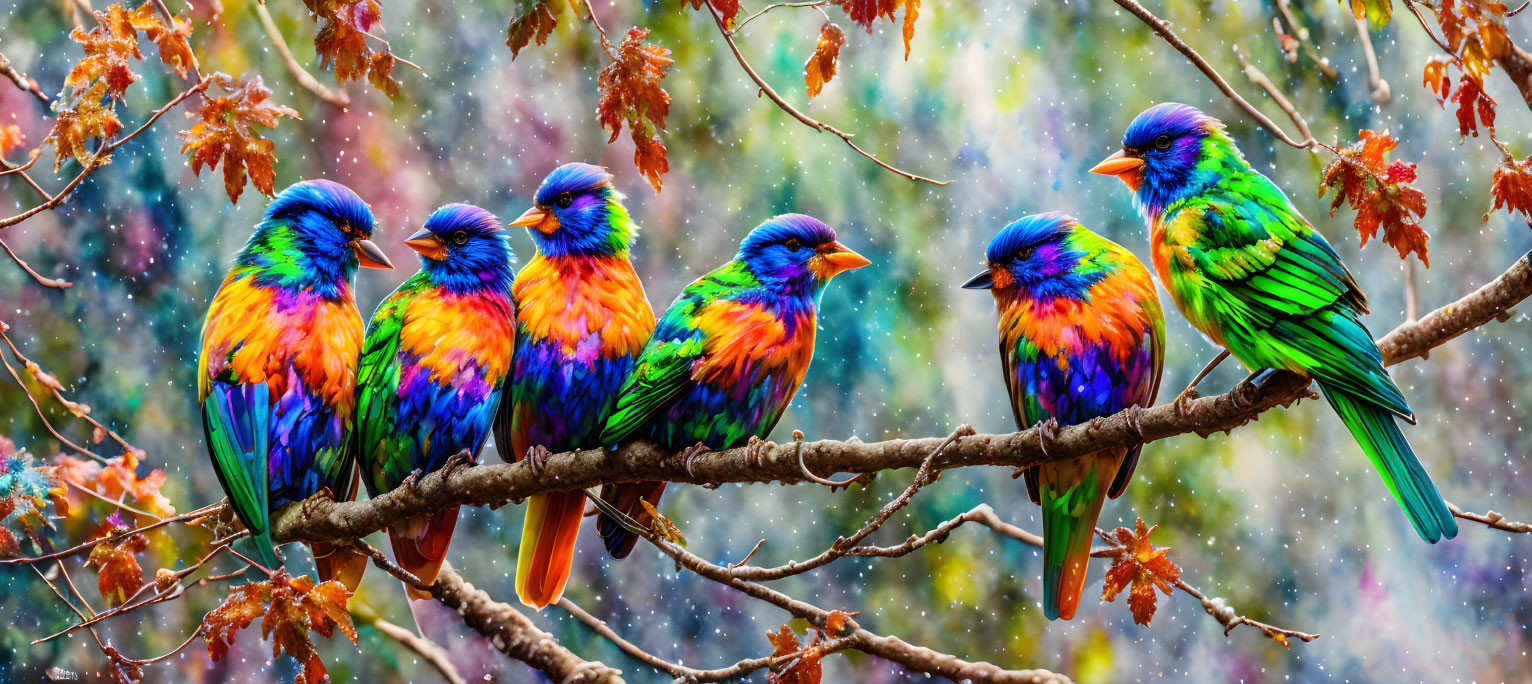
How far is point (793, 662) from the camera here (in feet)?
8.05

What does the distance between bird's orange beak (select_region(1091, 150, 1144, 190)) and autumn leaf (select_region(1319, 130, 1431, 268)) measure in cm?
34

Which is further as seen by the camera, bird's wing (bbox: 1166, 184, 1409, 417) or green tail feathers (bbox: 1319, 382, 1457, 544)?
bird's wing (bbox: 1166, 184, 1409, 417)

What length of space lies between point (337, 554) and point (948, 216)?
1908mm

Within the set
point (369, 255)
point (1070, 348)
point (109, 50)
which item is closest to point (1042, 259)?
point (1070, 348)

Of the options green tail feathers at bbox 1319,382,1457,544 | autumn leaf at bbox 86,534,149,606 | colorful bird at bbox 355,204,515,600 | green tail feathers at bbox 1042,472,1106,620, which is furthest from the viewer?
autumn leaf at bbox 86,534,149,606

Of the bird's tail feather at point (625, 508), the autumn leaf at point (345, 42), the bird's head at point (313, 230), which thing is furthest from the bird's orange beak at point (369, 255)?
the bird's tail feather at point (625, 508)

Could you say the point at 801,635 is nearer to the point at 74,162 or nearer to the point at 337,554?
the point at 337,554

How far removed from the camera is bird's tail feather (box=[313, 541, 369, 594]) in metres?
2.44

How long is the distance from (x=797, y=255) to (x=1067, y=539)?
0.80 metres

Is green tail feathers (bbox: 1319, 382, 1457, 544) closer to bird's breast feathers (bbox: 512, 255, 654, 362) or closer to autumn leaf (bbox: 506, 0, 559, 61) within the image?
bird's breast feathers (bbox: 512, 255, 654, 362)

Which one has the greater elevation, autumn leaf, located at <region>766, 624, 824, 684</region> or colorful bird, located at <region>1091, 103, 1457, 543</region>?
colorful bird, located at <region>1091, 103, 1457, 543</region>

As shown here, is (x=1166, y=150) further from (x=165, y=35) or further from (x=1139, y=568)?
(x=165, y=35)

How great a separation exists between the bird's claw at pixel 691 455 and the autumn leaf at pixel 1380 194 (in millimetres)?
1263

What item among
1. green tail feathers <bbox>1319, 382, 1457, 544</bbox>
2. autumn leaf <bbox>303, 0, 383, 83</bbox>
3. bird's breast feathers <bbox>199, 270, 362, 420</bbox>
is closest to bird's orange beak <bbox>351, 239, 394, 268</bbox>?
bird's breast feathers <bbox>199, 270, 362, 420</bbox>
